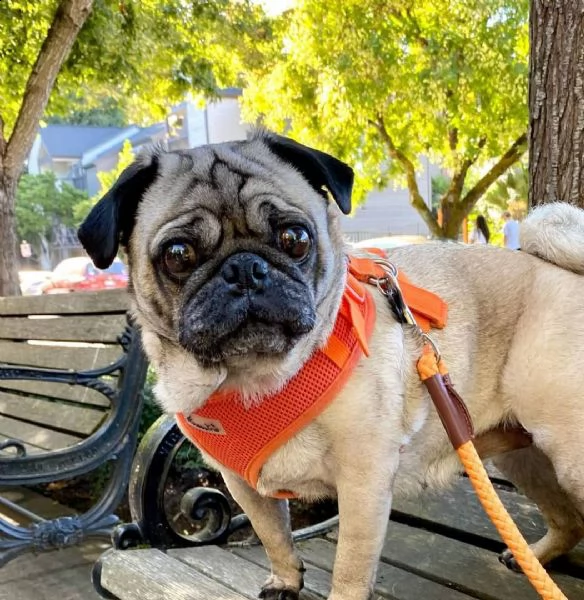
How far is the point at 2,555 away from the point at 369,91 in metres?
11.5

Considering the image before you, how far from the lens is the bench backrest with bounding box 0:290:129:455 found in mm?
3611

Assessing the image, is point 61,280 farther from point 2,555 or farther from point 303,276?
point 303,276

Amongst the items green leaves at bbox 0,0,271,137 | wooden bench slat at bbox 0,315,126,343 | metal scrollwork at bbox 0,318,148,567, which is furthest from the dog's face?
green leaves at bbox 0,0,271,137

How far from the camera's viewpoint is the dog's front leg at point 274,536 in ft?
6.73

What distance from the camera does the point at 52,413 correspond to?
4039 mm

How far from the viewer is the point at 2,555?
2.88 meters

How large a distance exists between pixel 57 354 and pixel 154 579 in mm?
2200

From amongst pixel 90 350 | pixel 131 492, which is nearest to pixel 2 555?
pixel 131 492

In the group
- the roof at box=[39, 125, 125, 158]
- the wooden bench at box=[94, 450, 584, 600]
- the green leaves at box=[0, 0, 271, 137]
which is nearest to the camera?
the wooden bench at box=[94, 450, 584, 600]

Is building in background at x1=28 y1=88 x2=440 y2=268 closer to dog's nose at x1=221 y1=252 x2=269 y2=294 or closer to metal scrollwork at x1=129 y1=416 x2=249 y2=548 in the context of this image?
metal scrollwork at x1=129 y1=416 x2=249 y2=548

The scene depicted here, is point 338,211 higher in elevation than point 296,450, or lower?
higher

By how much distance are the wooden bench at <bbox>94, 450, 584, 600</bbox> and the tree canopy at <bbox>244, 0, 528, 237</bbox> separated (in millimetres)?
10608

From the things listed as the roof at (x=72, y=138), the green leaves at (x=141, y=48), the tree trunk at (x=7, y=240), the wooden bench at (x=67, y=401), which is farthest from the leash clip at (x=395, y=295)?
the roof at (x=72, y=138)

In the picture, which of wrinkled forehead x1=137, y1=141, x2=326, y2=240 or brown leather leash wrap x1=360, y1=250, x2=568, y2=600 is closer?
brown leather leash wrap x1=360, y1=250, x2=568, y2=600
